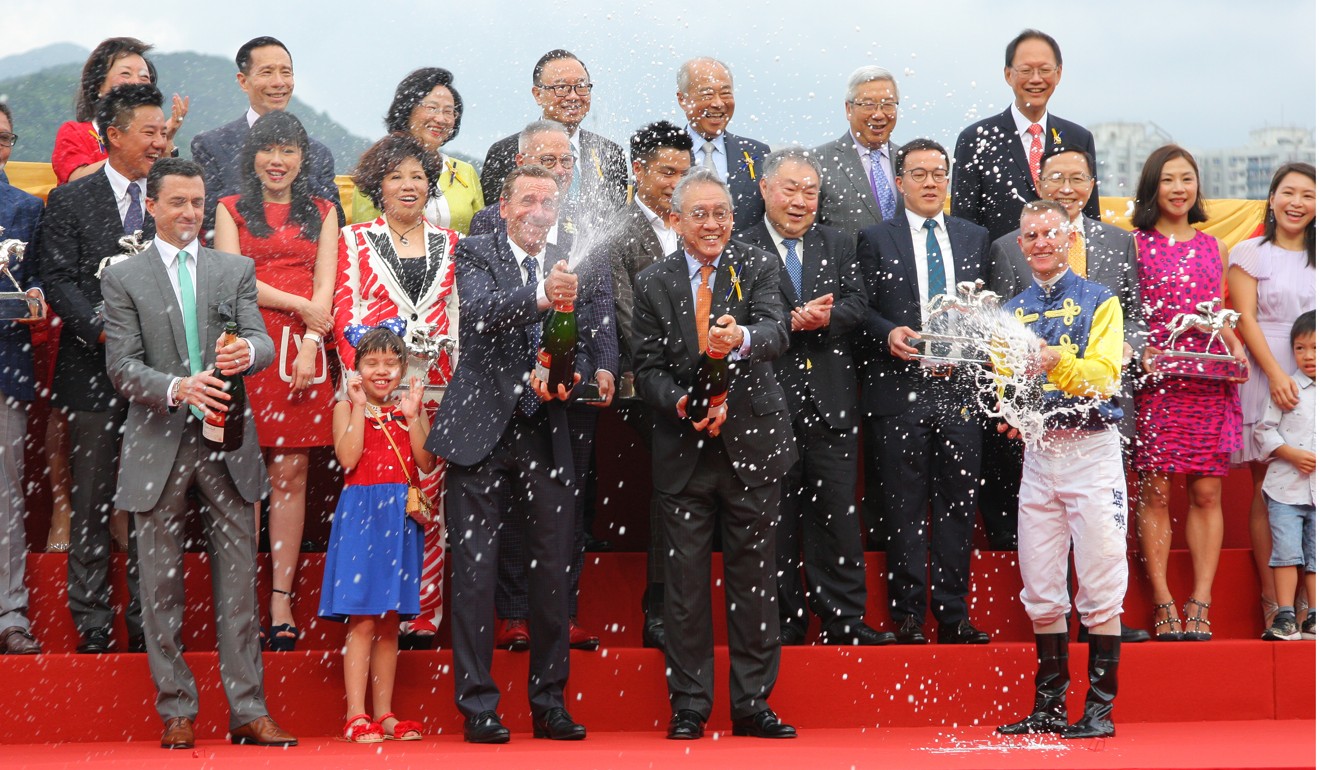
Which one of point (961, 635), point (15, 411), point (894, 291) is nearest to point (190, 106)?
point (15, 411)

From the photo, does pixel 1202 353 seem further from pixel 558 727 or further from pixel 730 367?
pixel 558 727

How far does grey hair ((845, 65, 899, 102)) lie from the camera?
22.4 feet

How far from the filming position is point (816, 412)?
608cm

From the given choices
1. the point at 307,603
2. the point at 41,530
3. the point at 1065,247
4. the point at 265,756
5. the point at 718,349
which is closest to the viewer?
the point at 265,756

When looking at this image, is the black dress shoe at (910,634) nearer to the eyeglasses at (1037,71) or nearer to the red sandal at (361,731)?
the red sandal at (361,731)

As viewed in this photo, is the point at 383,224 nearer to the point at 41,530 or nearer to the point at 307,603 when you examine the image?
the point at 307,603

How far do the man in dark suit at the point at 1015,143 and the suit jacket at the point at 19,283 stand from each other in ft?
13.7

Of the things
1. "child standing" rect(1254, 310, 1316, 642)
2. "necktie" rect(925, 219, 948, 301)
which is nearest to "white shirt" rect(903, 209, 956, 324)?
"necktie" rect(925, 219, 948, 301)

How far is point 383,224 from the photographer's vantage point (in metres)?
6.02

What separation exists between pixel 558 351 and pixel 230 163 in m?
1.91

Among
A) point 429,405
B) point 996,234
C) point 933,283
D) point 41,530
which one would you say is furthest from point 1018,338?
point 41,530

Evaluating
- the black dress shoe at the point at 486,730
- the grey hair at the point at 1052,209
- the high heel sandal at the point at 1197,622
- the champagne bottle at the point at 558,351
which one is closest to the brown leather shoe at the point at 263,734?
the black dress shoe at the point at 486,730

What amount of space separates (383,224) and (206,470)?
129 cm

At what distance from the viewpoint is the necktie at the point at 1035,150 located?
695 centimetres
